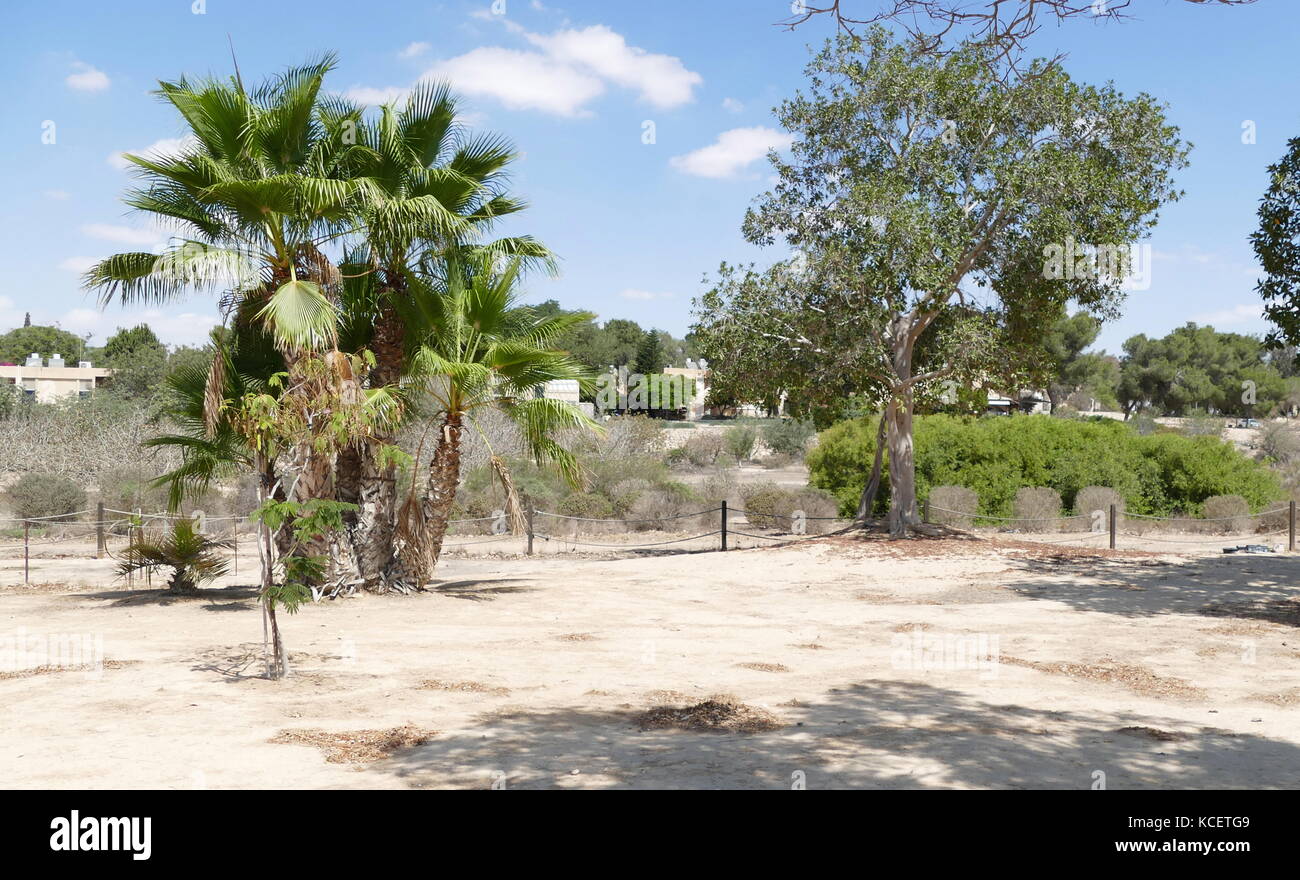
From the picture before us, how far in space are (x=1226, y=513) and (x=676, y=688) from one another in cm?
1963

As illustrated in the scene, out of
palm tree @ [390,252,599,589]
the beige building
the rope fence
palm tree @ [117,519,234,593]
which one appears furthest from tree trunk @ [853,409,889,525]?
the beige building

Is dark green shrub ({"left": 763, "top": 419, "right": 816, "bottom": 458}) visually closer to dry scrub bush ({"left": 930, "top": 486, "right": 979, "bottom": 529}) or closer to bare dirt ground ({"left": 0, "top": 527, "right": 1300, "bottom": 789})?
dry scrub bush ({"left": 930, "top": 486, "right": 979, "bottom": 529})

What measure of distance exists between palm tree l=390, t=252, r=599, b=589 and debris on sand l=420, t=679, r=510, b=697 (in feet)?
15.7

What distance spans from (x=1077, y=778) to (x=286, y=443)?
735 centimetres

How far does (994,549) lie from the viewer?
18578 millimetres

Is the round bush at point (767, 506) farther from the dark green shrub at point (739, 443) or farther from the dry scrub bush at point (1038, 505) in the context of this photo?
the dark green shrub at point (739, 443)

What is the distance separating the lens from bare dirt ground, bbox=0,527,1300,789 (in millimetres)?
5844

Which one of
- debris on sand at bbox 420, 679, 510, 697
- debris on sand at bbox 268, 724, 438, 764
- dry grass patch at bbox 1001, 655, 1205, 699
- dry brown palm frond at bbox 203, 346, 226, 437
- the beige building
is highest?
the beige building

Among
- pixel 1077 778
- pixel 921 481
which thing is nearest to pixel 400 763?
pixel 1077 778

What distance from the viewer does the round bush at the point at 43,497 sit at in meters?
23.9

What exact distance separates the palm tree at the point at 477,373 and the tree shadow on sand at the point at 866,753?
6.18 metres

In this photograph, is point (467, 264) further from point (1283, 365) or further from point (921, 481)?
point (1283, 365)

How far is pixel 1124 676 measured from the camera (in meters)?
8.68

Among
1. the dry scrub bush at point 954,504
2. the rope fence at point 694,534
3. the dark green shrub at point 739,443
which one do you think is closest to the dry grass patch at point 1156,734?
the rope fence at point 694,534
